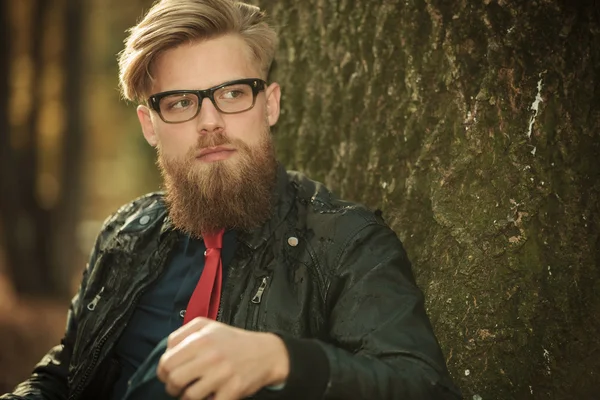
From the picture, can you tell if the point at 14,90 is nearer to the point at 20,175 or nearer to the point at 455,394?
the point at 20,175

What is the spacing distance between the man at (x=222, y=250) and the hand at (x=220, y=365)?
0.93 feet

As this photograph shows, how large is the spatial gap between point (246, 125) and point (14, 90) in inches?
295

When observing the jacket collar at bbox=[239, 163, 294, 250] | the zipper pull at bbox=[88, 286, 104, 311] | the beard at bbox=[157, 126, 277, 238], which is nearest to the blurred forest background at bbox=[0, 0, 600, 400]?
the jacket collar at bbox=[239, 163, 294, 250]

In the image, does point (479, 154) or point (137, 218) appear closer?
point (479, 154)

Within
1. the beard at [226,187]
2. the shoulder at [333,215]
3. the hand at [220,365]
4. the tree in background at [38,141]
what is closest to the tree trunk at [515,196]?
the shoulder at [333,215]

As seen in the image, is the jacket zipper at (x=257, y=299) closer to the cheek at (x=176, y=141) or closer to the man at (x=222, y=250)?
the man at (x=222, y=250)

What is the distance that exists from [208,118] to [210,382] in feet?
4.17

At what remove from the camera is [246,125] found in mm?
3031

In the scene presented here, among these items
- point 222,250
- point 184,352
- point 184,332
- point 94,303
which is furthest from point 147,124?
point 184,352

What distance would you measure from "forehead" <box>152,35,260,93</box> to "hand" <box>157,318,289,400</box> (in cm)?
123

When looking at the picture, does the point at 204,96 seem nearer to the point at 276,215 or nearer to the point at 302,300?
the point at 276,215

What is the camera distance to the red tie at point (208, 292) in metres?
2.86

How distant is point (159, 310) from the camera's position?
3.11 metres

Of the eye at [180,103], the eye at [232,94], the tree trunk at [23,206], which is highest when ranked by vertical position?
the eye at [232,94]
